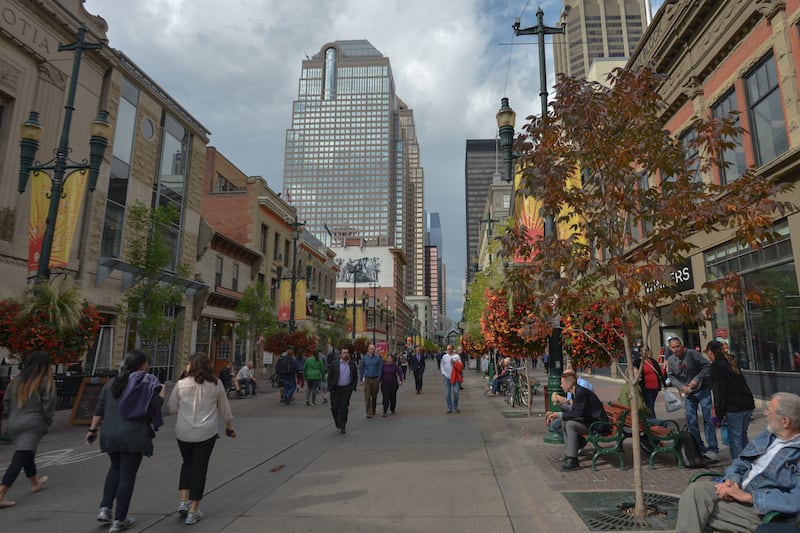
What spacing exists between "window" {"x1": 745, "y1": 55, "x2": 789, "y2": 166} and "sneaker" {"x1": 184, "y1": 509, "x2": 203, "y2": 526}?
15734 mm

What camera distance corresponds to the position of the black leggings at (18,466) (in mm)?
5559

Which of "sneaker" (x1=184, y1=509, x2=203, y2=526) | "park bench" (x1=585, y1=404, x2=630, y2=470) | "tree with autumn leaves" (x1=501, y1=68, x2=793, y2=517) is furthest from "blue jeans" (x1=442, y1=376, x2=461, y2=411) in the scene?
"sneaker" (x1=184, y1=509, x2=203, y2=526)

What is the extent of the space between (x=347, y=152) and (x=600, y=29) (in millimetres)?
86383

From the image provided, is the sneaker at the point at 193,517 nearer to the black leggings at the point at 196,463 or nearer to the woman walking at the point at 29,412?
the black leggings at the point at 196,463

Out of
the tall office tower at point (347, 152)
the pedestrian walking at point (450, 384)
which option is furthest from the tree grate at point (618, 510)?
the tall office tower at point (347, 152)

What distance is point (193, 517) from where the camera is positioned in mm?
5035

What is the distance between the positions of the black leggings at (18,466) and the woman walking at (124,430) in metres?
1.44

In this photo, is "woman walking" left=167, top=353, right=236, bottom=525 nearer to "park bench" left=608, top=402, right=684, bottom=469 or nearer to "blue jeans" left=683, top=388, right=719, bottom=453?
"park bench" left=608, top=402, right=684, bottom=469

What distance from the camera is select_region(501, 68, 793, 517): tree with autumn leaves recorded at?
5.07 meters

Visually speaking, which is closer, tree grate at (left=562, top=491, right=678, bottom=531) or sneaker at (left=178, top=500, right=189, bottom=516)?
tree grate at (left=562, top=491, right=678, bottom=531)

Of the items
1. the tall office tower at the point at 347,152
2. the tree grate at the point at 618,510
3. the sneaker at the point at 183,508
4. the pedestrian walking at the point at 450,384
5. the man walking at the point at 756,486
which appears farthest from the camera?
the tall office tower at the point at 347,152

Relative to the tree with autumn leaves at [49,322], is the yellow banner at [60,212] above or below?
above

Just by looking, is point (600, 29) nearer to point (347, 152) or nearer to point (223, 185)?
point (347, 152)

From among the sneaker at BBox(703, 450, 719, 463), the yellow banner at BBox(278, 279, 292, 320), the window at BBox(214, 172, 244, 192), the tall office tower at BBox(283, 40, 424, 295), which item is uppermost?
the tall office tower at BBox(283, 40, 424, 295)
